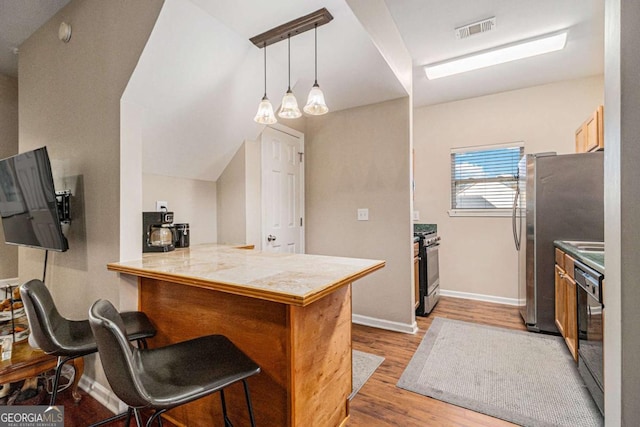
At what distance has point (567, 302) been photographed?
7.80 ft

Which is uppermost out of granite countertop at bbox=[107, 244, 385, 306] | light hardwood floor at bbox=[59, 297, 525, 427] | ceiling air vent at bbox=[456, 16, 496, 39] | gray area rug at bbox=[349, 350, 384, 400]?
ceiling air vent at bbox=[456, 16, 496, 39]

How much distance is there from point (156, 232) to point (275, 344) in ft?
4.78

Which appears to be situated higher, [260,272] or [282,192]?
[282,192]

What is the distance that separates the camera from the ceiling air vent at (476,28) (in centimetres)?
251

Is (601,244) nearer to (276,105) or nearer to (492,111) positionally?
(492,111)

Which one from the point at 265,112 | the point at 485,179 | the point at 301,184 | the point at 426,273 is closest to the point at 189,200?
the point at 265,112

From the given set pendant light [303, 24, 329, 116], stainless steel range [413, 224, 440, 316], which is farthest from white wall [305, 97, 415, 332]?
pendant light [303, 24, 329, 116]

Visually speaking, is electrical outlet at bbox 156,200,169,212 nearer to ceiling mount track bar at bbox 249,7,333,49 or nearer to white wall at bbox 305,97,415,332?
ceiling mount track bar at bbox 249,7,333,49

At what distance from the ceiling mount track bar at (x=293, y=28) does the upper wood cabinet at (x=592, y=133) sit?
270 cm

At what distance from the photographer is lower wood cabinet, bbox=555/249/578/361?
7.18 ft

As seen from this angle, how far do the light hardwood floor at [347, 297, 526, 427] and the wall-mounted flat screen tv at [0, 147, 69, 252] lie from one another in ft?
7.02

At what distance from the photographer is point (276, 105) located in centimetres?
279

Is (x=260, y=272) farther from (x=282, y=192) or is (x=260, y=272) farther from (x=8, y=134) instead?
(x=8, y=134)

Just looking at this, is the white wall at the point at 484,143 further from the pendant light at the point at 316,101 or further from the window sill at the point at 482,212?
the pendant light at the point at 316,101
